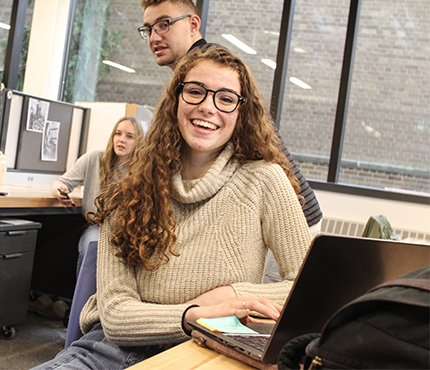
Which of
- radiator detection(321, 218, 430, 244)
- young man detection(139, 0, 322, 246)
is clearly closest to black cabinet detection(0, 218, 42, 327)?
young man detection(139, 0, 322, 246)

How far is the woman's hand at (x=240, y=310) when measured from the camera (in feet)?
2.86

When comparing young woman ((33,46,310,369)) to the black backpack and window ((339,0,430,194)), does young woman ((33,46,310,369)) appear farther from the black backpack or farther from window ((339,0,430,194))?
window ((339,0,430,194))

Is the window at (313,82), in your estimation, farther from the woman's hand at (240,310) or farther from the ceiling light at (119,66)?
the woman's hand at (240,310)

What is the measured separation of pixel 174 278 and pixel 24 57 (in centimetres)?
418

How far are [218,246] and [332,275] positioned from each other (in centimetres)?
54

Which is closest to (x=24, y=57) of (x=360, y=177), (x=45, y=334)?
(x=45, y=334)

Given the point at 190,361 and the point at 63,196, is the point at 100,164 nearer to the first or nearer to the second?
the point at 63,196

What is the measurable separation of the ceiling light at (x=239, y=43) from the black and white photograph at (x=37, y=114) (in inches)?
74.3

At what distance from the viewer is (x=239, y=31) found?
175 inches

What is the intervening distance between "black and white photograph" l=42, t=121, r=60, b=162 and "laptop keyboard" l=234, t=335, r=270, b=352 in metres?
3.03

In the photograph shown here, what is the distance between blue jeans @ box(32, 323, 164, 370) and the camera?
40.1 inches

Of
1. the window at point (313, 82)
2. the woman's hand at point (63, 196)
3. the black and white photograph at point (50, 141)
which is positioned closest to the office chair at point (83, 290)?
the woman's hand at point (63, 196)

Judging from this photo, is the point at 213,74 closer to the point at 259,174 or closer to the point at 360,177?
the point at 259,174

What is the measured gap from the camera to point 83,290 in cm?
139
